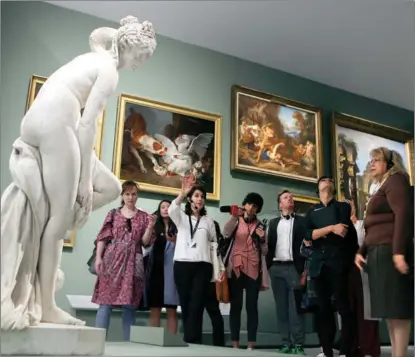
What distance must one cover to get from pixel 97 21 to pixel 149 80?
39.2 inches

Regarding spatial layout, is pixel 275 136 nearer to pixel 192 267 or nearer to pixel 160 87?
pixel 160 87

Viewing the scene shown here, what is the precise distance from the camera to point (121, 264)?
4.72 meters

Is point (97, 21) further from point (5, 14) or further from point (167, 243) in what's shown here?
point (167, 243)

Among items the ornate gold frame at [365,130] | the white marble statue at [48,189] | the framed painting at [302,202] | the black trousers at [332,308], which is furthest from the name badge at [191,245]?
the ornate gold frame at [365,130]

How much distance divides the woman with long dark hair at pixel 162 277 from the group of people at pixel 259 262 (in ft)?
0.03

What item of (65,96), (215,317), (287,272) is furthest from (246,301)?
(65,96)

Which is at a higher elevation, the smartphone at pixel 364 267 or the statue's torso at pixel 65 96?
the statue's torso at pixel 65 96

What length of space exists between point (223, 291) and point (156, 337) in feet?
2.97

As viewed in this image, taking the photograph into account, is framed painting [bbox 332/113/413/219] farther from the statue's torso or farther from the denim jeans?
the statue's torso

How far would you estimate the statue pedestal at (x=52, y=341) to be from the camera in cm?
276

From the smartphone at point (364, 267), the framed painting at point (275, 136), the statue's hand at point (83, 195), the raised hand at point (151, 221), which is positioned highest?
the framed painting at point (275, 136)

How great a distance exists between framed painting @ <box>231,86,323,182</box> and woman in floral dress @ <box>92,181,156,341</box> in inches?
87.2

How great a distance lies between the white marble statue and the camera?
2898 mm

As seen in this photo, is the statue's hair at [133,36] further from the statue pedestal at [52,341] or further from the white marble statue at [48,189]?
the statue pedestal at [52,341]
